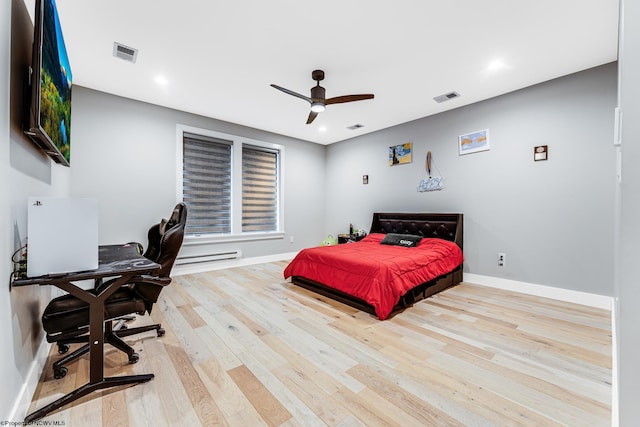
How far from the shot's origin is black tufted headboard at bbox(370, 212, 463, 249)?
4.04 meters

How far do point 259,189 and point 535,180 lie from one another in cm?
443

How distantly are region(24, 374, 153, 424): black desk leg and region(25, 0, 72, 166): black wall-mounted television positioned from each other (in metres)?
1.48

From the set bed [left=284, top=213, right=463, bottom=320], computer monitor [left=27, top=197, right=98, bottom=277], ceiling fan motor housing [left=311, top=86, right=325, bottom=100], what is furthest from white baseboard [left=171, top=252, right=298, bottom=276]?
ceiling fan motor housing [left=311, top=86, right=325, bottom=100]

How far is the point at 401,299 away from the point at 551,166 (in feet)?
8.25

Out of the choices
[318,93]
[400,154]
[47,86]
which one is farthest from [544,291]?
[47,86]

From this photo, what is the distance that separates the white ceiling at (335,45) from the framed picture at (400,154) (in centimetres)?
98

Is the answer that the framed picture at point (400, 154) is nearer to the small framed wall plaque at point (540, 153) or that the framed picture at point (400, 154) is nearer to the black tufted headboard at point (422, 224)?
the black tufted headboard at point (422, 224)

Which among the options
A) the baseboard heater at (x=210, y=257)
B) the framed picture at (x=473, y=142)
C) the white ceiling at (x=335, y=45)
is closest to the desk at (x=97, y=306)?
the white ceiling at (x=335, y=45)

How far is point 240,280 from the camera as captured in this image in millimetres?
4062

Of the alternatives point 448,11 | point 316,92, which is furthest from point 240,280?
point 448,11

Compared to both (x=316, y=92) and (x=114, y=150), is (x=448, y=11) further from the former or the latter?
(x=114, y=150)

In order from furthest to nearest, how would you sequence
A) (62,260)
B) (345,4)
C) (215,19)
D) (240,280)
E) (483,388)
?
1. (240,280)
2. (215,19)
3. (345,4)
4. (483,388)
5. (62,260)

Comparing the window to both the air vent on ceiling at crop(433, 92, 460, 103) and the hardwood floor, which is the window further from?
the air vent on ceiling at crop(433, 92, 460, 103)

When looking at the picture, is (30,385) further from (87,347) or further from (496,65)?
(496,65)
